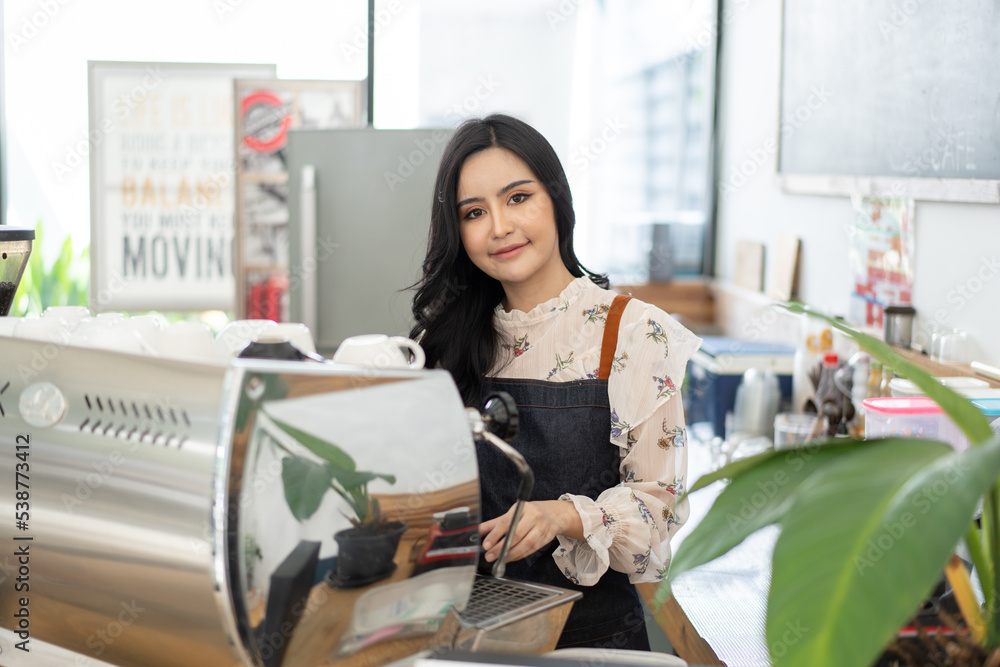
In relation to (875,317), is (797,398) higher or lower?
lower

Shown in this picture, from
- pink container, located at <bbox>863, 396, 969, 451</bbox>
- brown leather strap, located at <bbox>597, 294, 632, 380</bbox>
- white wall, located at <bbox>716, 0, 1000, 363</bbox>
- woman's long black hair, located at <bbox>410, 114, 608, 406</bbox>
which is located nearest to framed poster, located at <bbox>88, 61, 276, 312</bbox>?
white wall, located at <bbox>716, 0, 1000, 363</bbox>

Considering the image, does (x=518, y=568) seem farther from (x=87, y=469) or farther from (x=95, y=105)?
(x=95, y=105)

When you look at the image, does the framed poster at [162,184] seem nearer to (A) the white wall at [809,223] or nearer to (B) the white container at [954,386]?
(A) the white wall at [809,223]

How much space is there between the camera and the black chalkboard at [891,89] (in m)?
1.94

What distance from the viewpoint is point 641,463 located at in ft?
4.31

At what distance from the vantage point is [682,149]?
4.25 meters

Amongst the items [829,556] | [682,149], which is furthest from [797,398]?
[829,556]

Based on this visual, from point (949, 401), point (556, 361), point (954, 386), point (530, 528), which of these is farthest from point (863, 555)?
point (954, 386)

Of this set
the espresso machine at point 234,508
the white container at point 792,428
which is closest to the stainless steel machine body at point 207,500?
the espresso machine at point 234,508

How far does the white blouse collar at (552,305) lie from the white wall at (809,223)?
987 millimetres

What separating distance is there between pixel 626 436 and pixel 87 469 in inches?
29.7

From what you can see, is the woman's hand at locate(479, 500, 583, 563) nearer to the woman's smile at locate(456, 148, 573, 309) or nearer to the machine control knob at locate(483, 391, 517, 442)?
the machine control knob at locate(483, 391, 517, 442)

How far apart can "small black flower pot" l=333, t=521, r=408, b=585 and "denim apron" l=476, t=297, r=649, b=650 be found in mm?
577

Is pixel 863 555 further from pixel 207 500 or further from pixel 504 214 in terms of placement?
pixel 504 214
